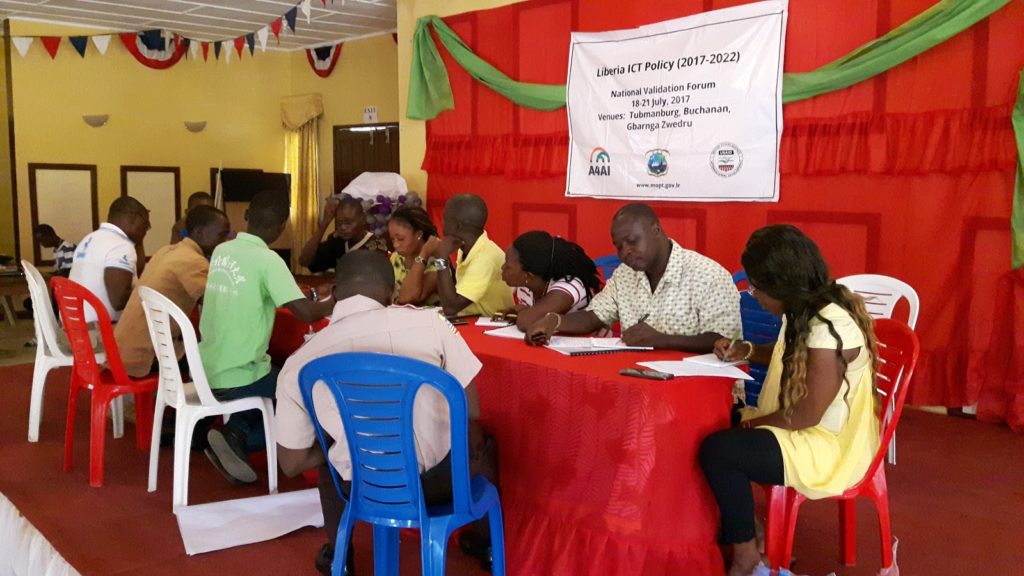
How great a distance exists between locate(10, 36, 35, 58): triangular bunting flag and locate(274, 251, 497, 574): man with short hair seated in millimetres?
7460

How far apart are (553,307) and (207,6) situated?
5702 millimetres

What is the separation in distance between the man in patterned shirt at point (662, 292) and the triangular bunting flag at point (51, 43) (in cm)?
736

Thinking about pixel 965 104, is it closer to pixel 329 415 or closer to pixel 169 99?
pixel 329 415

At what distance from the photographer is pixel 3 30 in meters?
7.36

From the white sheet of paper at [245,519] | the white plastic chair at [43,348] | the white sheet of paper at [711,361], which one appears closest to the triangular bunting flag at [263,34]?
the white plastic chair at [43,348]

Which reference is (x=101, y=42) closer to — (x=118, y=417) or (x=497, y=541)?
(x=118, y=417)

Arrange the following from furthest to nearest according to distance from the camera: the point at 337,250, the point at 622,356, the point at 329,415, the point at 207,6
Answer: the point at 207,6 → the point at 337,250 → the point at 622,356 → the point at 329,415

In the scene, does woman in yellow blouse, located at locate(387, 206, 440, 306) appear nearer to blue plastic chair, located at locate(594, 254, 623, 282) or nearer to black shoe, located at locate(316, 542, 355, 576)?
blue plastic chair, located at locate(594, 254, 623, 282)

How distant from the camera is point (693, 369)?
7.27 ft

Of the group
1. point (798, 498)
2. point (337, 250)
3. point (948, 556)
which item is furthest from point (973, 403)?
point (337, 250)

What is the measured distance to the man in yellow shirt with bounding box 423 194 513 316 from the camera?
3629 millimetres

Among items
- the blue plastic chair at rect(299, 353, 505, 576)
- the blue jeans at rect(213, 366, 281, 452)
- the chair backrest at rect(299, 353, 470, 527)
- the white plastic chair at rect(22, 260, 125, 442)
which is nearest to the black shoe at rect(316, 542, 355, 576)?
the blue plastic chair at rect(299, 353, 505, 576)

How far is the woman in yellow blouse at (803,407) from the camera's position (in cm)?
208

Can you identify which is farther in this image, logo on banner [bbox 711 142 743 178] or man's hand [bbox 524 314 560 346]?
logo on banner [bbox 711 142 743 178]
